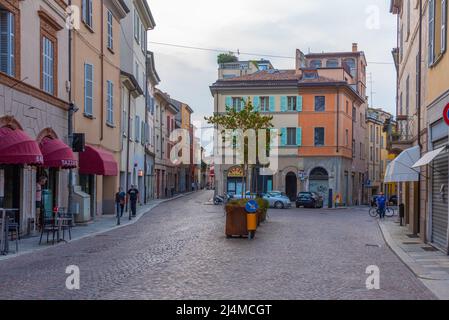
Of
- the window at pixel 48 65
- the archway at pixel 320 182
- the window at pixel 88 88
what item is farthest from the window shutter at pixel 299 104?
the window at pixel 48 65

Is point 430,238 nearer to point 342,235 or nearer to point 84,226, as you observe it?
point 342,235

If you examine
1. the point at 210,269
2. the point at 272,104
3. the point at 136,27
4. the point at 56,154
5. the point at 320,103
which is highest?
the point at 136,27

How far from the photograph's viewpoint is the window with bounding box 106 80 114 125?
101 feet

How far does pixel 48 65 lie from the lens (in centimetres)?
2153

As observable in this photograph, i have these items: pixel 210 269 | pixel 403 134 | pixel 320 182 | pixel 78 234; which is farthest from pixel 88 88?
pixel 320 182

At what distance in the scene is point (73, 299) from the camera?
347 inches

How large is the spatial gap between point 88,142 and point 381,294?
19871 millimetres

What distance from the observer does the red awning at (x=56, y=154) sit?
20.4 m

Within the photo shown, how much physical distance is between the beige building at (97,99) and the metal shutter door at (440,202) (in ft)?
43.4

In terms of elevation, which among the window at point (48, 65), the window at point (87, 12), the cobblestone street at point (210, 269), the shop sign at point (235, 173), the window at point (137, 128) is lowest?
the cobblestone street at point (210, 269)

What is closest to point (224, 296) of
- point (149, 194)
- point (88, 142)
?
point (88, 142)

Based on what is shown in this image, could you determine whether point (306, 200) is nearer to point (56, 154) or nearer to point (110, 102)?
point (110, 102)

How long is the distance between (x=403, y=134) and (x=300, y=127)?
3039 cm

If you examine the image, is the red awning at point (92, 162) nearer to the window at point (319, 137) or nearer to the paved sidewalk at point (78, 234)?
the paved sidewalk at point (78, 234)
